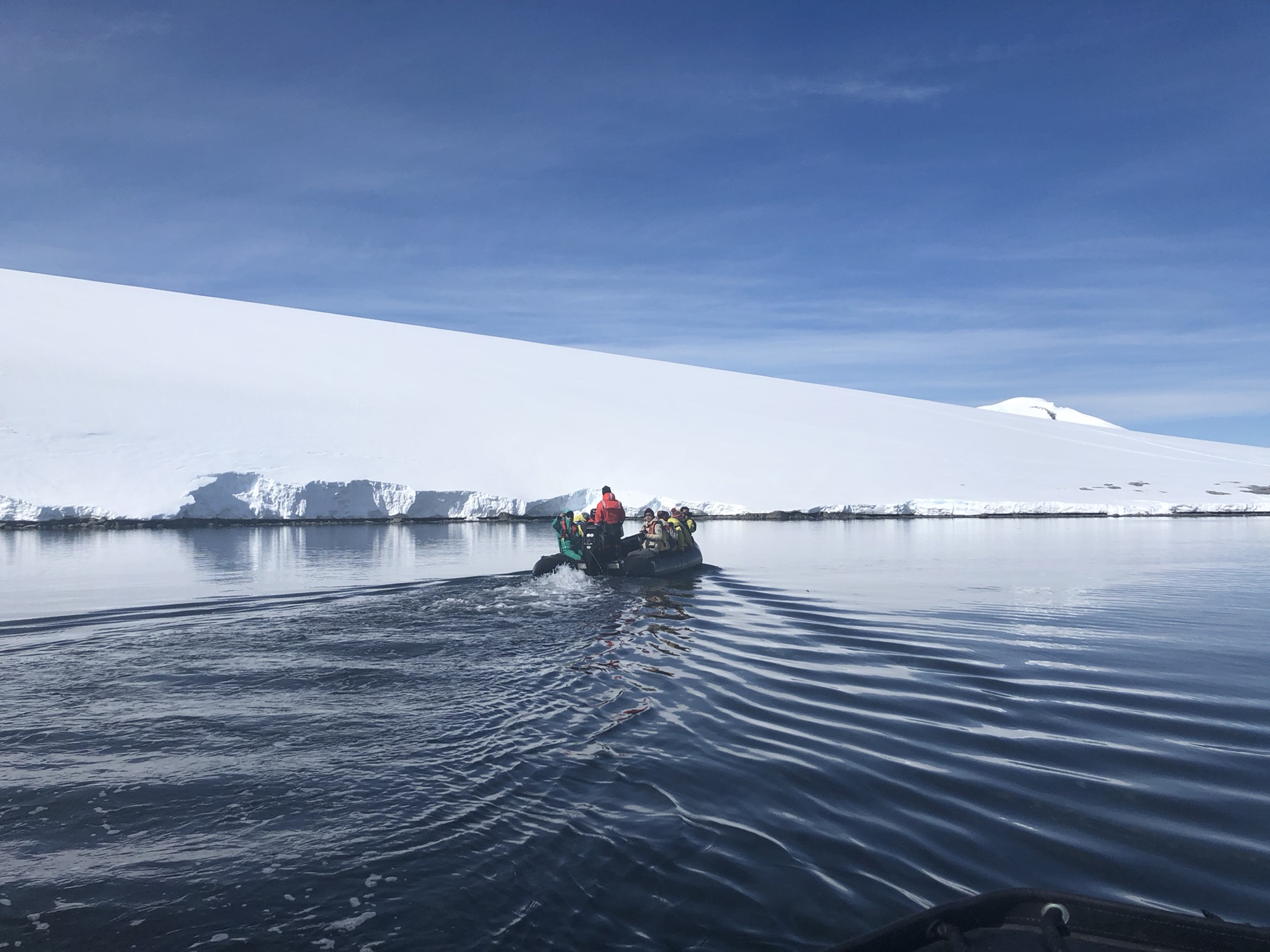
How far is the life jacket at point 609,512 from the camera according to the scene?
14859 mm

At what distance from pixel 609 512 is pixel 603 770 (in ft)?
33.4

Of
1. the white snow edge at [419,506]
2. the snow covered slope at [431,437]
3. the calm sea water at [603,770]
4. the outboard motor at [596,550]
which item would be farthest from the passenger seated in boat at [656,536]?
the snow covered slope at [431,437]

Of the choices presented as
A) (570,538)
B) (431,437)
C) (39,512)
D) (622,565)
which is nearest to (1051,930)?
(622,565)

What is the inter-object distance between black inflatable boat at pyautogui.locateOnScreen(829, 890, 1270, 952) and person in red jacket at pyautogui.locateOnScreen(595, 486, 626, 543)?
39.5 feet

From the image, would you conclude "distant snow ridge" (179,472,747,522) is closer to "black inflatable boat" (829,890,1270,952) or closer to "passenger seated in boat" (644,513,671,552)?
"passenger seated in boat" (644,513,671,552)

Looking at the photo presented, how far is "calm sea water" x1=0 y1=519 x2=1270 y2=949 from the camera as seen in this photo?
3.40 m

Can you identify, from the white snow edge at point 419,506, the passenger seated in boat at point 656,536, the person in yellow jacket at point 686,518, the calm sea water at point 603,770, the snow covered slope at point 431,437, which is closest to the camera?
the calm sea water at point 603,770

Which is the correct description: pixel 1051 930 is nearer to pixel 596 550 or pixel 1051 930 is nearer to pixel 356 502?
pixel 596 550

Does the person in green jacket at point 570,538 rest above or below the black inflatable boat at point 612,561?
above

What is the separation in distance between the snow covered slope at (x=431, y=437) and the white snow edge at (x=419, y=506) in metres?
0.08

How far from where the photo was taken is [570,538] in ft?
47.0

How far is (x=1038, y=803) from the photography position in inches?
171

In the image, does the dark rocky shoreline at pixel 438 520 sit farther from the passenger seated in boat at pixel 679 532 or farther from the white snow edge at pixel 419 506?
the passenger seated in boat at pixel 679 532

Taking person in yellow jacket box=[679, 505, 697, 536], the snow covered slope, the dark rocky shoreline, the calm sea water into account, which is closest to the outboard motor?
person in yellow jacket box=[679, 505, 697, 536]
